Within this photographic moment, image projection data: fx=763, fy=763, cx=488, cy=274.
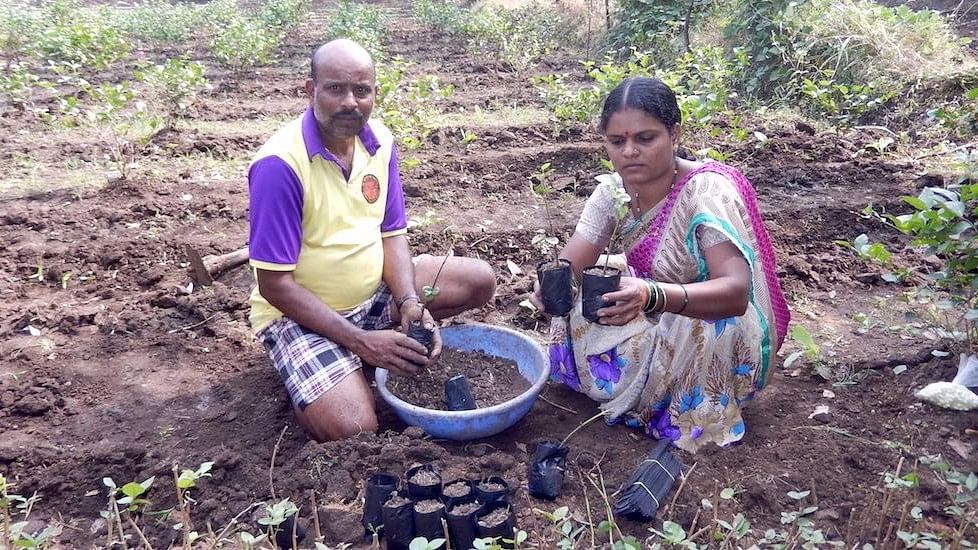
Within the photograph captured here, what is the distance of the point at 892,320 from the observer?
336 cm

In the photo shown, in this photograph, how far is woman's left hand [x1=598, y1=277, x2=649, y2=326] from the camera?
7.14 ft

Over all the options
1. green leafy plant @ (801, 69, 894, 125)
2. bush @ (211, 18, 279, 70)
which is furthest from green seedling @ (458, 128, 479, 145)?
bush @ (211, 18, 279, 70)

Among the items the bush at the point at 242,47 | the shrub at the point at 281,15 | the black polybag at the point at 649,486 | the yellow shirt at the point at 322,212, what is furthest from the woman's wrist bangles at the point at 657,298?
the shrub at the point at 281,15

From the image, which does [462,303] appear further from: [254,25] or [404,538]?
[254,25]

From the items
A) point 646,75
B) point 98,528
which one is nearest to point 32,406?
point 98,528

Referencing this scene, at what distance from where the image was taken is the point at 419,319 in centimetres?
280

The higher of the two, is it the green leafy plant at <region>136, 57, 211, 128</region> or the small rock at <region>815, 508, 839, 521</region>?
the green leafy plant at <region>136, 57, 211, 128</region>

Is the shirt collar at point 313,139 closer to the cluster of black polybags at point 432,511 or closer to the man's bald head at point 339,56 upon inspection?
the man's bald head at point 339,56

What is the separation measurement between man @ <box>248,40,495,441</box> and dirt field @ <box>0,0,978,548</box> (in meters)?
0.23

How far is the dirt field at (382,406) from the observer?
7.44 ft

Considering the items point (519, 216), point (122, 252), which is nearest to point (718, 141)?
point (519, 216)

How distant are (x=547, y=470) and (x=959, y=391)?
1.39m

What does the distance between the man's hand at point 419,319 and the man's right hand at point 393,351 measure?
10 centimetres

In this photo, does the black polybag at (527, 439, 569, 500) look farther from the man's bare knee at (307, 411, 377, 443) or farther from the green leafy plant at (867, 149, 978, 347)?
the green leafy plant at (867, 149, 978, 347)
